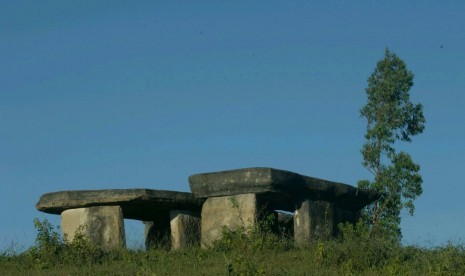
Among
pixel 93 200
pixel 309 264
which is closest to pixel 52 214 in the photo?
pixel 93 200

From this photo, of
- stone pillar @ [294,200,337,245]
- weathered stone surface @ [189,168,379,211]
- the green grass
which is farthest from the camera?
stone pillar @ [294,200,337,245]

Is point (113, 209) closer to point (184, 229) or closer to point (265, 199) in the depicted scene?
point (184, 229)

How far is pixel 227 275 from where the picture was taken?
11602 millimetres

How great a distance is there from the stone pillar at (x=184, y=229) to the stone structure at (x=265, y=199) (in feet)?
1.34

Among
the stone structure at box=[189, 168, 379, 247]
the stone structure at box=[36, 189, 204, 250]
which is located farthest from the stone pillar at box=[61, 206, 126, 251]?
the stone structure at box=[189, 168, 379, 247]

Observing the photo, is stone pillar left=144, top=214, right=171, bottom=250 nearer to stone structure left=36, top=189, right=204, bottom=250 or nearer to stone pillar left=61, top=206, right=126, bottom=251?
stone structure left=36, top=189, right=204, bottom=250

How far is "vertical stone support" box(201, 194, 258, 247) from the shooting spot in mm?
15273

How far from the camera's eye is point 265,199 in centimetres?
1559

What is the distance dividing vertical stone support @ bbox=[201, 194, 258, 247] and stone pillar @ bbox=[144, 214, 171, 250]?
1.46 m

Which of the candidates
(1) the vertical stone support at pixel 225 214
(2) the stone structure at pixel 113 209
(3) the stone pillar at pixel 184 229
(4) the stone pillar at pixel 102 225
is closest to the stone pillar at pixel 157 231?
(2) the stone structure at pixel 113 209

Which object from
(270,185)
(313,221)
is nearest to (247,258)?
(270,185)

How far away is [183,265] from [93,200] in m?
3.13

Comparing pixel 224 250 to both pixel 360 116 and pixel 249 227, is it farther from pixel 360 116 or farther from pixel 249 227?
pixel 360 116

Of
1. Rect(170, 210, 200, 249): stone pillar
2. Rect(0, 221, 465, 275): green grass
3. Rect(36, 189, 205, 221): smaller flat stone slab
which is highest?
Rect(36, 189, 205, 221): smaller flat stone slab
